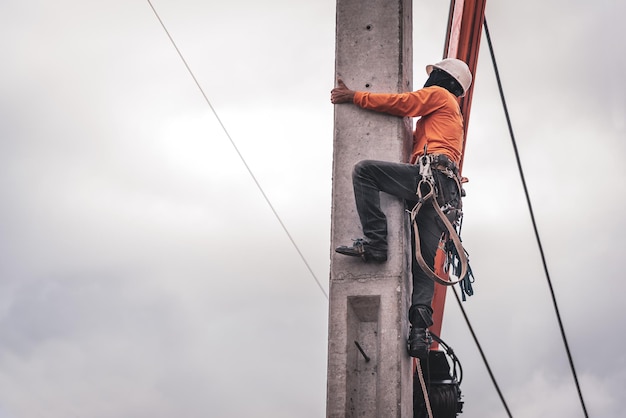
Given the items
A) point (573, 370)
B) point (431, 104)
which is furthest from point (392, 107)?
point (573, 370)

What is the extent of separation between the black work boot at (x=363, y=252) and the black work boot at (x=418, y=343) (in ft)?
1.59

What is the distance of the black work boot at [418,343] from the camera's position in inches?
252

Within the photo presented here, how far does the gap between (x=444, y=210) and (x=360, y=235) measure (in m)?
0.56

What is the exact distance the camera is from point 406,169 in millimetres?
6617

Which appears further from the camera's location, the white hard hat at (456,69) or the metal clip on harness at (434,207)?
the white hard hat at (456,69)

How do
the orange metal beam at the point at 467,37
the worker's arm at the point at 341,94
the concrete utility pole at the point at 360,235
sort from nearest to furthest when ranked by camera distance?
the concrete utility pole at the point at 360,235 → the worker's arm at the point at 341,94 → the orange metal beam at the point at 467,37

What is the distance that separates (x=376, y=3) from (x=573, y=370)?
5584 millimetres

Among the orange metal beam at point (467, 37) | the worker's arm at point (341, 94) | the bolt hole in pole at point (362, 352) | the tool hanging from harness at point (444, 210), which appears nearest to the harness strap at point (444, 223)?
the tool hanging from harness at point (444, 210)

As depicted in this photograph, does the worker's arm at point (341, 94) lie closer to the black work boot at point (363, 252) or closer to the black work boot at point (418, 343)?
the black work boot at point (363, 252)

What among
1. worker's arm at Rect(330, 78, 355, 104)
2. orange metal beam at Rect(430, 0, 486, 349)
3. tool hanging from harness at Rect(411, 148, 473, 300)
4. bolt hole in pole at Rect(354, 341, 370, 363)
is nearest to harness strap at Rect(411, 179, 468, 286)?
tool hanging from harness at Rect(411, 148, 473, 300)

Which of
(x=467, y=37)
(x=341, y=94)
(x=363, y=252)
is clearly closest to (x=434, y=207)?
(x=363, y=252)

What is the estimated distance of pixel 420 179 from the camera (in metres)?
6.61

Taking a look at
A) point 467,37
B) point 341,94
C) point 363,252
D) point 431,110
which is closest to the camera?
point 363,252

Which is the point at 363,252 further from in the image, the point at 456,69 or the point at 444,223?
the point at 456,69
